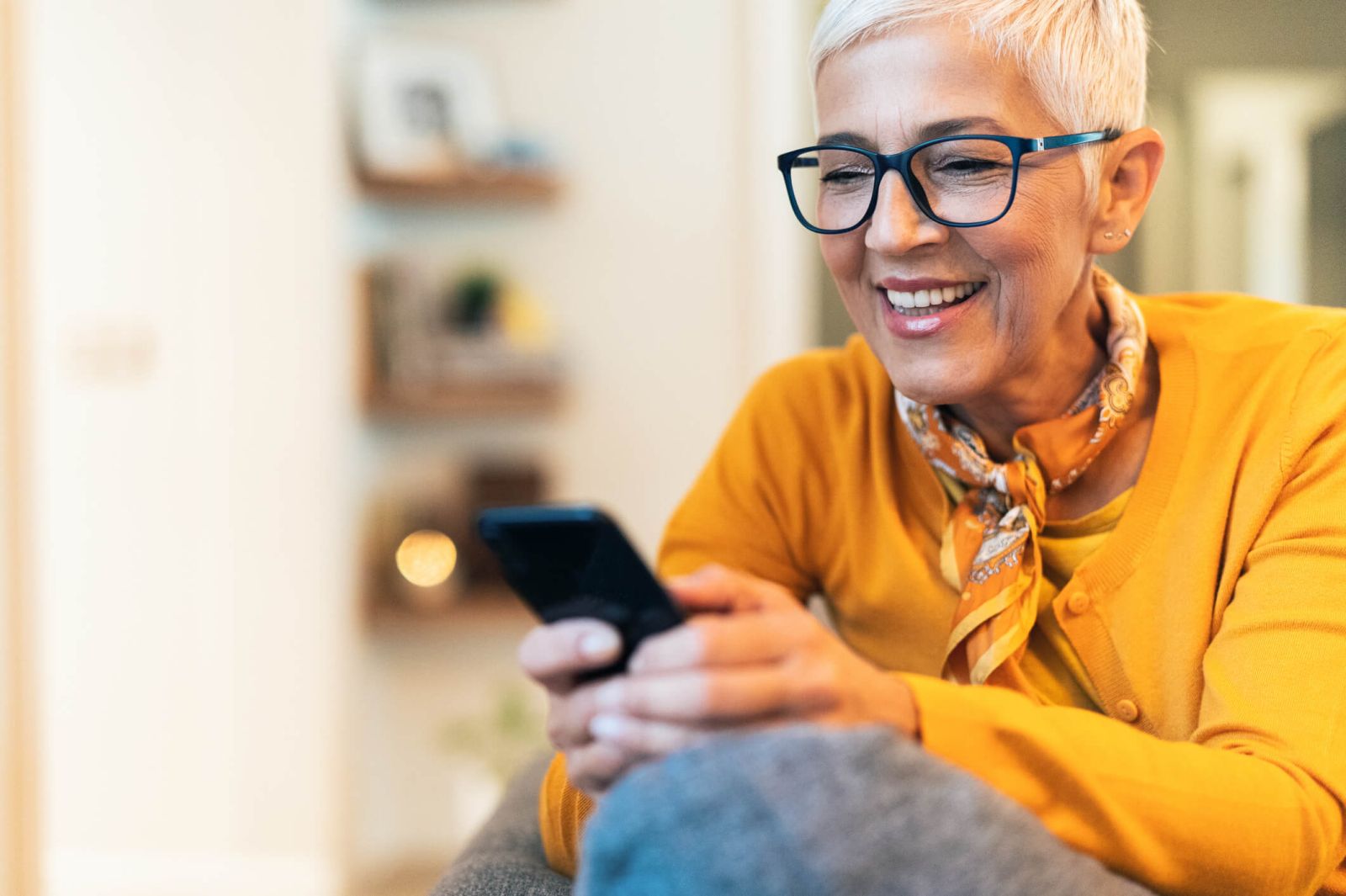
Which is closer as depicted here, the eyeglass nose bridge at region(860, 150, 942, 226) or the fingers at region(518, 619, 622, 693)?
the fingers at region(518, 619, 622, 693)

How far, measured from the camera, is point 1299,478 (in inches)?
36.9

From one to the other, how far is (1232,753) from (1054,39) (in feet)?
1.78

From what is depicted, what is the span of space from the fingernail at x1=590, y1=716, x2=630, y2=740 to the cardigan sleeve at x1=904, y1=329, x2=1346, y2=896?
6.6 inches

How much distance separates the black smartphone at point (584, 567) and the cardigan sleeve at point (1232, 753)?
165 millimetres

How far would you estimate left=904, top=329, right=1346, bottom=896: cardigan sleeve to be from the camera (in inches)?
28.2

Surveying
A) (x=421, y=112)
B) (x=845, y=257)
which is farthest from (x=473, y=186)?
(x=845, y=257)

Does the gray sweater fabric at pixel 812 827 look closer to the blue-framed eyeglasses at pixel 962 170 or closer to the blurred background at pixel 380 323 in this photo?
the blue-framed eyeglasses at pixel 962 170

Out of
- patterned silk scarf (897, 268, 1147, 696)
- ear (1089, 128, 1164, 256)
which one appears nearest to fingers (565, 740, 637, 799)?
patterned silk scarf (897, 268, 1147, 696)

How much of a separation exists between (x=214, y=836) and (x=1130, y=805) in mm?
2642

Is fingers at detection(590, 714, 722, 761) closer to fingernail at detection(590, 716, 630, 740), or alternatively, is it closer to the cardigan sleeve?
fingernail at detection(590, 716, 630, 740)

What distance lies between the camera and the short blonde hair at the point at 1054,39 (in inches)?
37.7

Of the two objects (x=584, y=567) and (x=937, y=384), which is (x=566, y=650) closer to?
(x=584, y=567)

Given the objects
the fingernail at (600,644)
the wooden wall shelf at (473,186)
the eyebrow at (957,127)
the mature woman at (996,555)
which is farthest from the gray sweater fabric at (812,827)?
the wooden wall shelf at (473,186)

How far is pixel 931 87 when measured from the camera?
3.15 ft
